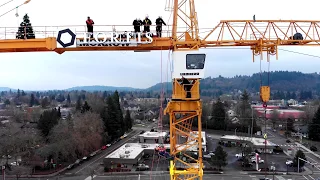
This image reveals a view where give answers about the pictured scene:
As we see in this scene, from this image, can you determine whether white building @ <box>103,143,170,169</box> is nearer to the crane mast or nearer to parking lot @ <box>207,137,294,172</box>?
parking lot @ <box>207,137,294,172</box>

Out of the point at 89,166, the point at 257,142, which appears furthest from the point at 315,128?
the point at 89,166

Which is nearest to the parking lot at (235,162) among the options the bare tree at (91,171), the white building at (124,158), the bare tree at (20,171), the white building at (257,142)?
the white building at (124,158)

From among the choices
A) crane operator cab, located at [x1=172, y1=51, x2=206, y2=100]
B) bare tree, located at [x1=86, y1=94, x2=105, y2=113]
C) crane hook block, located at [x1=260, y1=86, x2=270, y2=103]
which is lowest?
bare tree, located at [x1=86, y1=94, x2=105, y2=113]

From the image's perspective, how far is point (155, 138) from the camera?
5084cm

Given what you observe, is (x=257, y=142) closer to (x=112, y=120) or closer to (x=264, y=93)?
(x=112, y=120)

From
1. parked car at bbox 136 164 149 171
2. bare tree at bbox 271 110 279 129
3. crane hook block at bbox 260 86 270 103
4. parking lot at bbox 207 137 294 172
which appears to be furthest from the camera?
bare tree at bbox 271 110 279 129

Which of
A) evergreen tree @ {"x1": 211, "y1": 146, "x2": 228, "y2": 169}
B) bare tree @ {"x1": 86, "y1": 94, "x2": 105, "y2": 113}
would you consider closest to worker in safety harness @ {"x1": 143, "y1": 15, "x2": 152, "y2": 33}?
evergreen tree @ {"x1": 211, "y1": 146, "x2": 228, "y2": 169}

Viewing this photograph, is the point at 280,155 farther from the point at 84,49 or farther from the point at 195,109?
the point at 84,49

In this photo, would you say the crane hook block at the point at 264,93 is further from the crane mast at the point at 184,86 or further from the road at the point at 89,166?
the road at the point at 89,166

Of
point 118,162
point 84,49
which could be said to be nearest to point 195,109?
point 84,49

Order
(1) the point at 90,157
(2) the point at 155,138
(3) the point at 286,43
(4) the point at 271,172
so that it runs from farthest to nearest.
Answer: (2) the point at 155,138
(1) the point at 90,157
(4) the point at 271,172
(3) the point at 286,43

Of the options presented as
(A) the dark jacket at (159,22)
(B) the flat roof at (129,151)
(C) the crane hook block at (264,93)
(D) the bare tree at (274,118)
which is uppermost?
(A) the dark jacket at (159,22)

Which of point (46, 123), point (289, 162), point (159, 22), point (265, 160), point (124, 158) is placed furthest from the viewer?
point (46, 123)

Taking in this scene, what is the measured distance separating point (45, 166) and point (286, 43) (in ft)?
106
